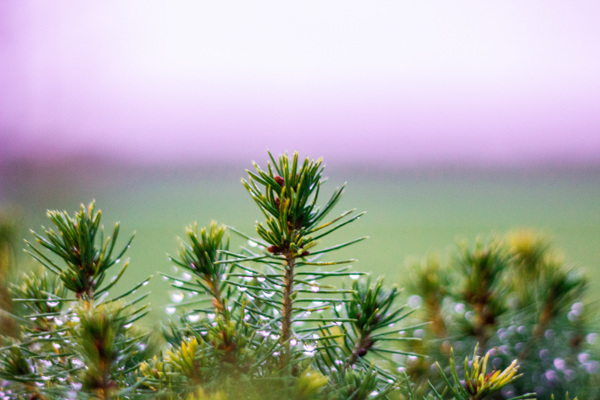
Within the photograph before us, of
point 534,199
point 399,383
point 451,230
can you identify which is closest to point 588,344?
point 399,383

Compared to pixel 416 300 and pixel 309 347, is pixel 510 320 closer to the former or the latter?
pixel 416 300

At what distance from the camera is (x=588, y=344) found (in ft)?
1.02

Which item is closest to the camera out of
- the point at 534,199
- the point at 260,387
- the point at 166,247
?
the point at 260,387

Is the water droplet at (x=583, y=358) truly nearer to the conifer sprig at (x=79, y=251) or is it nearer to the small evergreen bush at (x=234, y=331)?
the small evergreen bush at (x=234, y=331)

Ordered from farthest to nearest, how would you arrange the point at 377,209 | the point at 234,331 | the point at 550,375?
the point at 377,209
the point at 550,375
the point at 234,331

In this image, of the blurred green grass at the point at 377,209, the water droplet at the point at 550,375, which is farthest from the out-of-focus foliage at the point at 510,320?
the blurred green grass at the point at 377,209

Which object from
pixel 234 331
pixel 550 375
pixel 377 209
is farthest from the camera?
pixel 377 209

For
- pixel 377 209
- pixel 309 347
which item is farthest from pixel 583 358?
pixel 377 209

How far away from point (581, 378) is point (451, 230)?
217 cm

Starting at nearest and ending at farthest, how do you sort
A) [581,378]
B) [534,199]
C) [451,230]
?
[581,378] < [451,230] < [534,199]

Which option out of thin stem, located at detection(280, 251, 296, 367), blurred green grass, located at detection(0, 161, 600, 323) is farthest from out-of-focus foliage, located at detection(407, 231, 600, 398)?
blurred green grass, located at detection(0, 161, 600, 323)

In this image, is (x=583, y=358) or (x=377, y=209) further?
(x=377, y=209)

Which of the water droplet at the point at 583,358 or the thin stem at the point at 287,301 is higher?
the thin stem at the point at 287,301

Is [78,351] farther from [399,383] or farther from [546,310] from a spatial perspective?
[546,310]
